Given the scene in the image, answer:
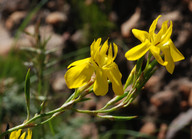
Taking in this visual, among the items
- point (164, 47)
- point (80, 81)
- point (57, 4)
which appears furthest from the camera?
point (57, 4)

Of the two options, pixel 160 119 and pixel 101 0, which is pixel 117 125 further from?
pixel 101 0

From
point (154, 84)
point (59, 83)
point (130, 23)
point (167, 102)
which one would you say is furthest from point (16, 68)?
point (167, 102)

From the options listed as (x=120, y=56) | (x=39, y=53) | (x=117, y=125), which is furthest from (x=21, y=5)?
(x=39, y=53)

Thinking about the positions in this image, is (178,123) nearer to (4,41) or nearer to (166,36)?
(166,36)

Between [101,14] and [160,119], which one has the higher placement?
[101,14]

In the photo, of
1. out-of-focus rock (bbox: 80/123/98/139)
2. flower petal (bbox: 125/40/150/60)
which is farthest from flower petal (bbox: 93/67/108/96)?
out-of-focus rock (bbox: 80/123/98/139)

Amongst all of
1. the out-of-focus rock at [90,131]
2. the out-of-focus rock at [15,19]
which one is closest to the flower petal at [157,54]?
the out-of-focus rock at [90,131]

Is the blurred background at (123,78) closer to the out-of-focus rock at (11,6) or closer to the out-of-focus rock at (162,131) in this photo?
the out-of-focus rock at (162,131)

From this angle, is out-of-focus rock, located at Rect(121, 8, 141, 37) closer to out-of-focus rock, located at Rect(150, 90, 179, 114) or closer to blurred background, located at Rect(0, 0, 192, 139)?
blurred background, located at Rect(0, 0, 192, 139)
